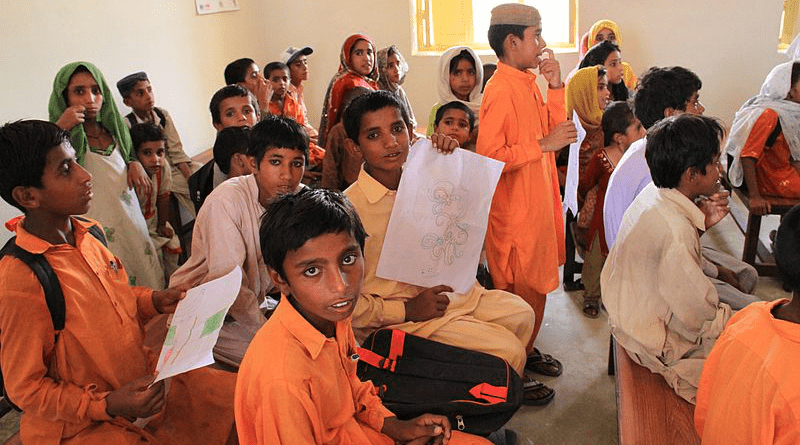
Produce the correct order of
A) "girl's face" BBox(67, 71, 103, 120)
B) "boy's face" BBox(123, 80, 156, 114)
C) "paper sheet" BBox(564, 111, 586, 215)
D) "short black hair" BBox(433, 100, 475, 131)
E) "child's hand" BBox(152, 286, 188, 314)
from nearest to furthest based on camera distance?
"child's hand" BBox(152, 286, 188, 314), "paper sheet" BBox(564, 111, 586, 215), "girl's face" BBox(67, 71, 103, 120), "short black hair" BBox(433, 100, 475, 131), "boy's face" BBox(123, 80, 156, 114)

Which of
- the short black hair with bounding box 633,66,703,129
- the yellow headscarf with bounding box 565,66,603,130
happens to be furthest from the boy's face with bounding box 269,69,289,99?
the short black hair with bounding box 633,66,703,129

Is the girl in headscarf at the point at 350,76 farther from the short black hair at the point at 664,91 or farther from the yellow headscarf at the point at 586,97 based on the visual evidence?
the short black hair at the point at 664,91

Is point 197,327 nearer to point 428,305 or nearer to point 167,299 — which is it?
point 167,299

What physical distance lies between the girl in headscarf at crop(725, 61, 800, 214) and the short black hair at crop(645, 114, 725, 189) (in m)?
1.76

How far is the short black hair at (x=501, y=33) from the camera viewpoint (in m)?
2.36

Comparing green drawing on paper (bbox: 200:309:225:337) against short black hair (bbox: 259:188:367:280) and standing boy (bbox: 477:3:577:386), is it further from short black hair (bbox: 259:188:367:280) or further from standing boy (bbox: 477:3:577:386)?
standing boy (bbox: 477:3:577:386)

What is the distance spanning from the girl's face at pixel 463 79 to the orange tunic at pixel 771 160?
5.17 feet

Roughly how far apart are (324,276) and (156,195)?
2.52m

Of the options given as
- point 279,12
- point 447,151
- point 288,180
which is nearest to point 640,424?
point 447,151

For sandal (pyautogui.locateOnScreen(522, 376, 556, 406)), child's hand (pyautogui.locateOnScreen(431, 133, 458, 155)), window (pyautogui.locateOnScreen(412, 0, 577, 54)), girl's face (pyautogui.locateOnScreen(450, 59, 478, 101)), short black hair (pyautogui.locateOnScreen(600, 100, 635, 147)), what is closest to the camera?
child's hand (pyautogui.locateOnScreen(431, 133, 458, 155))

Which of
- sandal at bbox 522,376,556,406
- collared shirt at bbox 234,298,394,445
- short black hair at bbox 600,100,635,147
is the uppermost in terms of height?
short black hair at bbox 600,100,635,147

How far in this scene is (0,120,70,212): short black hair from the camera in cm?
159

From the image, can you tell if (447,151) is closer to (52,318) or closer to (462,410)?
(462,410)

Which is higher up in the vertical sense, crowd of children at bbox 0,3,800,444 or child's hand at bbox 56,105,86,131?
child's hand at bbox 56,105,86,131
